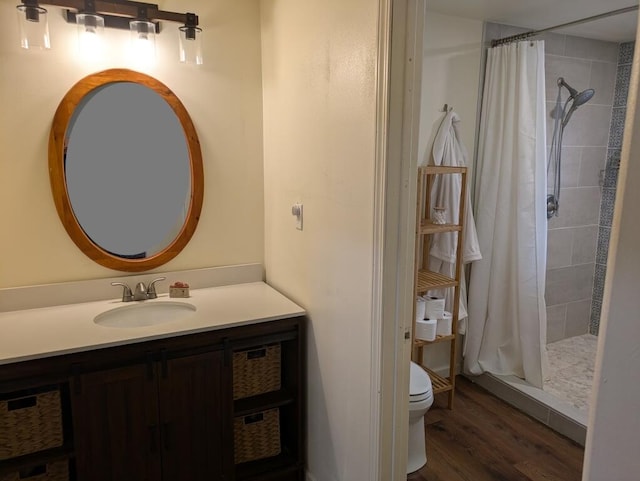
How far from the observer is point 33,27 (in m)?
1.86

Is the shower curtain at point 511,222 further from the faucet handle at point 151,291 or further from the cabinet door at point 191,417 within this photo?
the faucet handle at point 151,291

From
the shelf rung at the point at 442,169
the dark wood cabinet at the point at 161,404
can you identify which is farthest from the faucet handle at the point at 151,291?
the shelf rung at the point at 442,169

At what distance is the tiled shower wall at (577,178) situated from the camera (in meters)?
3.11

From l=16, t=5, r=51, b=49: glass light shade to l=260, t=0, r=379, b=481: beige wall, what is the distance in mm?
956

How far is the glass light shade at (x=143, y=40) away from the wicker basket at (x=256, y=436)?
1.70 metres

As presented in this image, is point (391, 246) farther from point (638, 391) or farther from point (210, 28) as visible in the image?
point (210, 28)

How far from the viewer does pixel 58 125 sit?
79.1 inches

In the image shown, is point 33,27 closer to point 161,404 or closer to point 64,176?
point 64,176

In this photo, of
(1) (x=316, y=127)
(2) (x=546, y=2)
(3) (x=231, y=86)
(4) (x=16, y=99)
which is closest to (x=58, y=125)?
(4) (x=16, y=99)

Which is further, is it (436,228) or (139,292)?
(436,228)

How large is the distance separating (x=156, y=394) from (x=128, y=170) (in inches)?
40.9

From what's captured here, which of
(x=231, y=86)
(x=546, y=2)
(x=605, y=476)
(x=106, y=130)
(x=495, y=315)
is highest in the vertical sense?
(x=546, y=2)

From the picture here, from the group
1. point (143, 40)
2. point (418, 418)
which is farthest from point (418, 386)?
point (143, 40)

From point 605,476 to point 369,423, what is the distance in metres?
1.00
